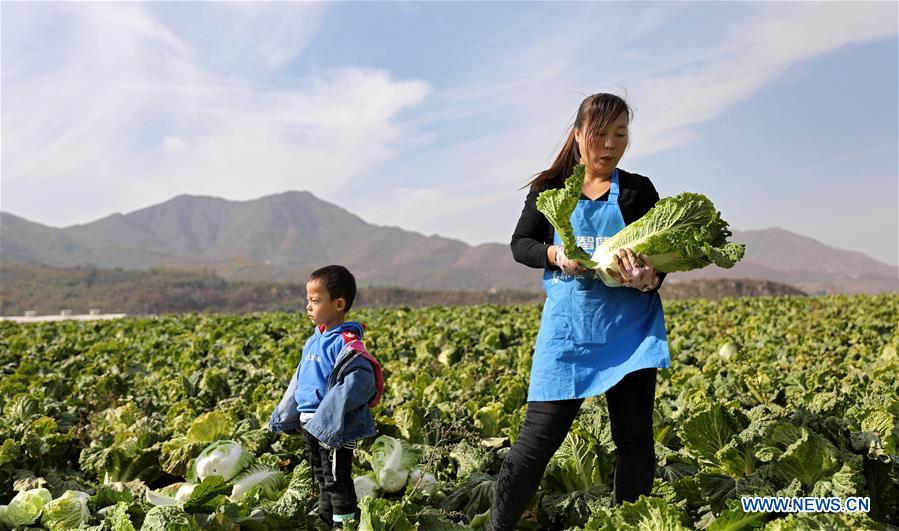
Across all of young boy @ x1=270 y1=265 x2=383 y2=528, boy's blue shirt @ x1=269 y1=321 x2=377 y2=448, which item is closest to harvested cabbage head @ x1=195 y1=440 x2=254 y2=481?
young boy @ x1=270 y1=265 x2=383 y2=528

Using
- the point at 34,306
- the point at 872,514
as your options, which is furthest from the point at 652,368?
the point at 34,306

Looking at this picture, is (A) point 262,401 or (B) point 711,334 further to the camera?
(B) point 711,334

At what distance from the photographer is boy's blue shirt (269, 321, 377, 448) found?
3250mm

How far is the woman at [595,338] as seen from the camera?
2.87 meters

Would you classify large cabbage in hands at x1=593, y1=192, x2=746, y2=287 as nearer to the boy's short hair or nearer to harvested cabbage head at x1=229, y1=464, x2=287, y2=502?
→ the boy's short hair

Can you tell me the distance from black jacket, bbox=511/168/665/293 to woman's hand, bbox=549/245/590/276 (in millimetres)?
78

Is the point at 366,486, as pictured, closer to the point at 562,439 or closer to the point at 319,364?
the point at 319,364

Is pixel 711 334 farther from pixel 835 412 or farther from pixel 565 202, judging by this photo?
pixel 565 202

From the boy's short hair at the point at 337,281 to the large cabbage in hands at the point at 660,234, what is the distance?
47.6 inches

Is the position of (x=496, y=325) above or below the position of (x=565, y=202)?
below

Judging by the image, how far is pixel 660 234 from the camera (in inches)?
107

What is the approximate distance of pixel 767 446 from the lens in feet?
10.4

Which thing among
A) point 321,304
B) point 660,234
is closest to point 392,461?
point 321,304

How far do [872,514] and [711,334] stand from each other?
7.06m
